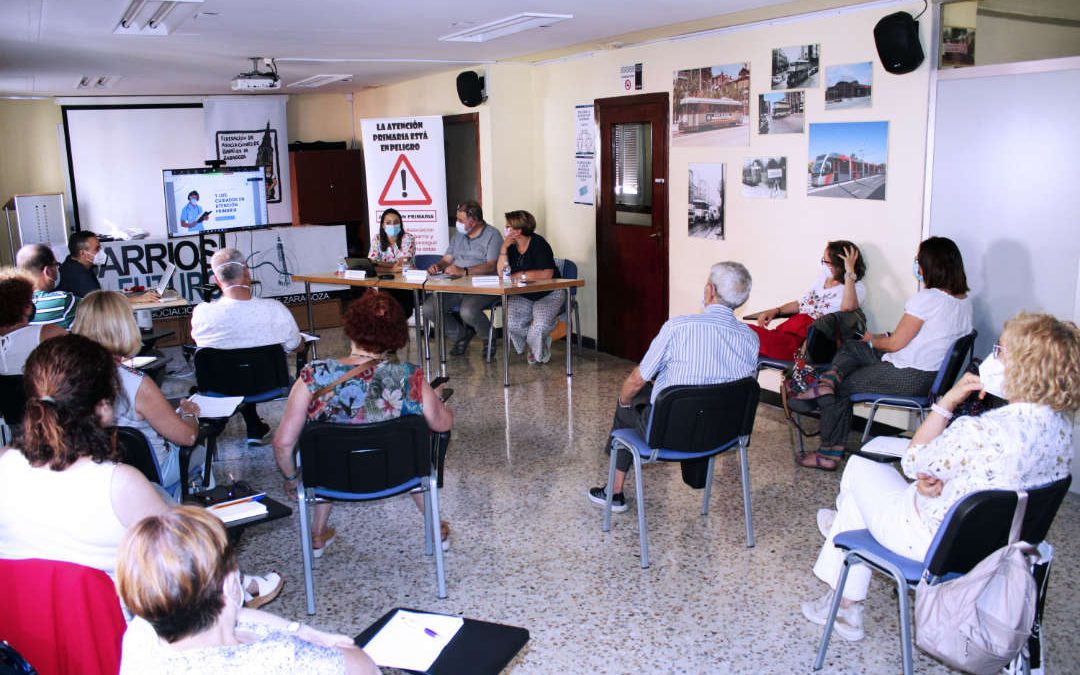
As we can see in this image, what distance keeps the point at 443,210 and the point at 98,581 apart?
267 inches

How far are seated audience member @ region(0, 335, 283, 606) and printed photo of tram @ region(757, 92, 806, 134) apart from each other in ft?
15.2

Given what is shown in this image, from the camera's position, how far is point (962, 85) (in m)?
4.84

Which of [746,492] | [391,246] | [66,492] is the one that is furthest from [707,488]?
[391,246]

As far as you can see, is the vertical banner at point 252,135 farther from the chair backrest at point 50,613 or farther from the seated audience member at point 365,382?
the chair backrest at point 50,613

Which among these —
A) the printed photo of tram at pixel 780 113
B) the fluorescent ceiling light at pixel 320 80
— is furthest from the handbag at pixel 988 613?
the fluorescent ceiling light at pixel 320 80

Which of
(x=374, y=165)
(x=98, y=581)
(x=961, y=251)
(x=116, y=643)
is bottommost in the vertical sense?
(x=116, y=643)

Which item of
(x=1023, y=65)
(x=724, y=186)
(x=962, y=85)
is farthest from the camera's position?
(x=724, y=186)

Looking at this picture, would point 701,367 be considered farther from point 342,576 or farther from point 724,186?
point 724,186

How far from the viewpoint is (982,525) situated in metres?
2.51

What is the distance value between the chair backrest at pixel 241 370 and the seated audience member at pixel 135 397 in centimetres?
104

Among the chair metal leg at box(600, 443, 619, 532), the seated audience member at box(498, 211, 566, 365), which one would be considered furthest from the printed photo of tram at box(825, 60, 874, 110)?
the chair metal leg at box(600, 443, 619, 532)

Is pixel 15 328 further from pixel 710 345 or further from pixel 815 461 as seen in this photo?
pixel 815 461

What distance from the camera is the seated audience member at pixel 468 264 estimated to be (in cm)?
772

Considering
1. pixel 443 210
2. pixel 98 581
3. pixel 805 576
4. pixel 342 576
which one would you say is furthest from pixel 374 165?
pixel 98 581
